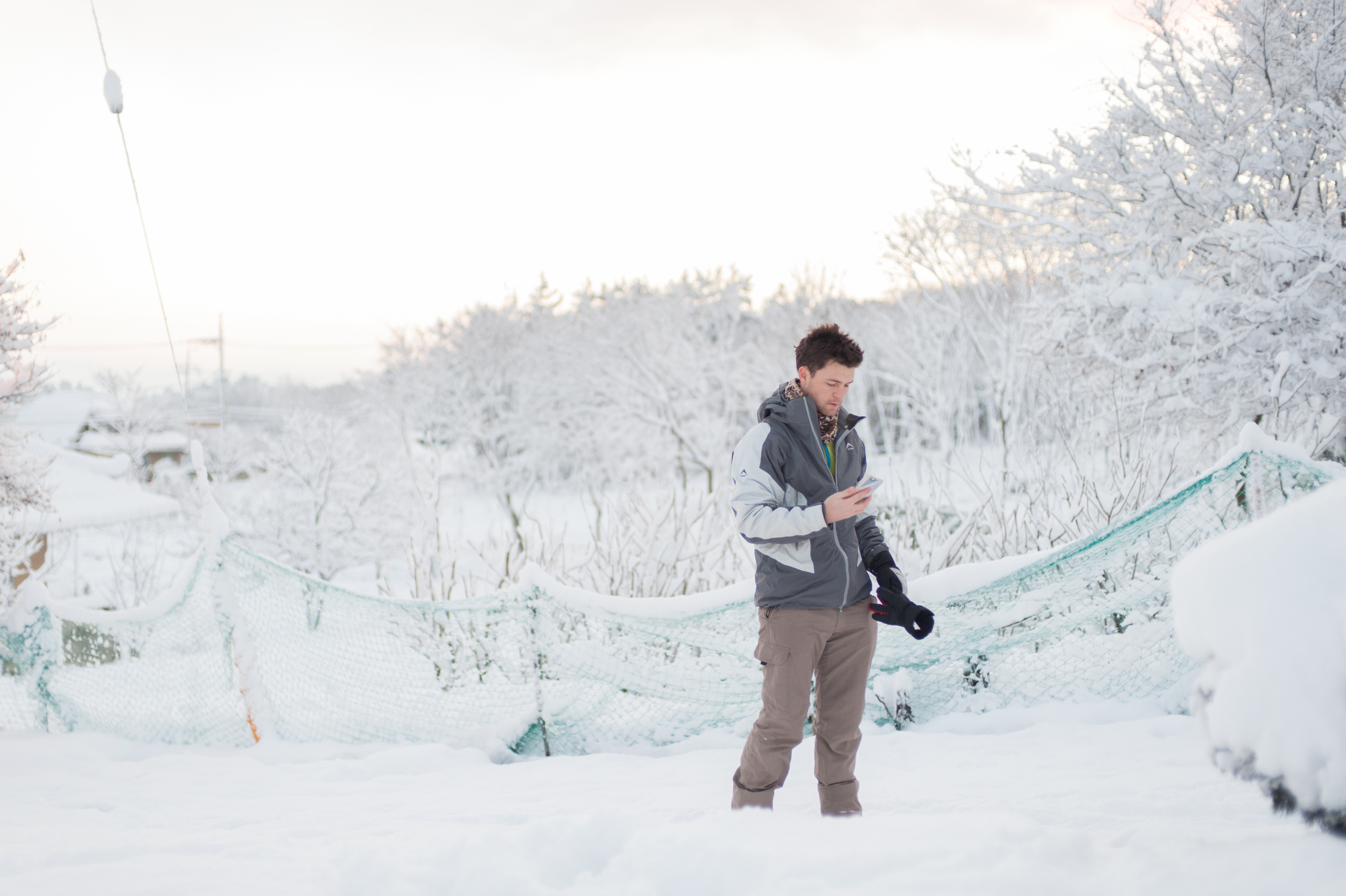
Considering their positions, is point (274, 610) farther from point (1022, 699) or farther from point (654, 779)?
point (1022, 699)

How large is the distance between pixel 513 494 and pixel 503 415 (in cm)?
613

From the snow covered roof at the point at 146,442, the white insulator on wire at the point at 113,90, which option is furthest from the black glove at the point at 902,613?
the snow covered roof at the point at 146,442

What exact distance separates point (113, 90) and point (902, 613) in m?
4.72

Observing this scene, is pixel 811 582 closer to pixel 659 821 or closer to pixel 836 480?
pixel 836 480

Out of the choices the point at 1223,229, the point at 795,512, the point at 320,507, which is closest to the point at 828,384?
the point at 795,512

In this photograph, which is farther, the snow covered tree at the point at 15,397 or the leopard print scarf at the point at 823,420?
the snow covered tree at the point at 15,397

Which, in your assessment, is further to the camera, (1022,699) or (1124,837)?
(1022,699)

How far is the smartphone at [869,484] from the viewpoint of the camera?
7.52 ft

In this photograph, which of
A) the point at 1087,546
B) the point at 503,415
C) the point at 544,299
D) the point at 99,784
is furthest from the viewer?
the point at 544,299

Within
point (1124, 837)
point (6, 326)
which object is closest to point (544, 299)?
point (6, 326)

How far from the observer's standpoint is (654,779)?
3.36 m

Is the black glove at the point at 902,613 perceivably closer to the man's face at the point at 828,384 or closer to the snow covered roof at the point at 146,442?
the man's face at the point at 828,384

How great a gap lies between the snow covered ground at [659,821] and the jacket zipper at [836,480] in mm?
660

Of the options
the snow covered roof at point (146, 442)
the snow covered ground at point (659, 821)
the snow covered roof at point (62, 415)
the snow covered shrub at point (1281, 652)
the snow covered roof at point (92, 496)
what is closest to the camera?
the snow covered shrub at point (1281, 652)
